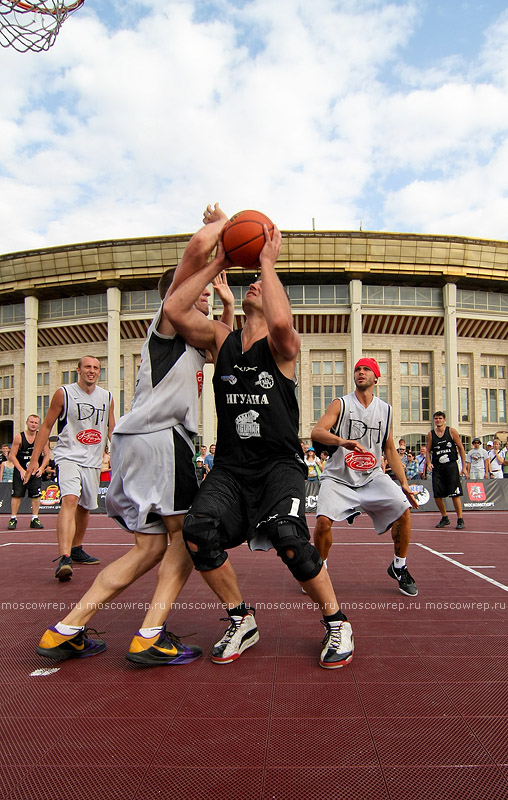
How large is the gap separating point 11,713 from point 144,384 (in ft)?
6.01

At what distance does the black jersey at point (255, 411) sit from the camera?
354 centimetres

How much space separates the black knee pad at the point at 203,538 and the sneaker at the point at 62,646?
83 cm

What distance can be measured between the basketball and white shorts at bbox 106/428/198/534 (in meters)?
1.13

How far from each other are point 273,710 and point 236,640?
0.84 m

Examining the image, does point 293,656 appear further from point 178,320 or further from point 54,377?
point 54,377

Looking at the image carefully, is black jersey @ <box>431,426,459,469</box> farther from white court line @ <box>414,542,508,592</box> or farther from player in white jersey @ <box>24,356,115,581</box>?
player in white jersey @ <box>24,356,115,581</box>

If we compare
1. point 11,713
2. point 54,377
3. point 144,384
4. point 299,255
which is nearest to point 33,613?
point 11,713

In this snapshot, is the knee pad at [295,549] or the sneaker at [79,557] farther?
A: the sneaker at [79,557]

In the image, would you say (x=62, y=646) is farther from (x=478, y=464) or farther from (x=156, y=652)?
(x=478, y=464)

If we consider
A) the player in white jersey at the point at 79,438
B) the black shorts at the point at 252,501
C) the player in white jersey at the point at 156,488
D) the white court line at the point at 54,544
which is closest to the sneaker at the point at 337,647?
the black shorts at the point at 252,501

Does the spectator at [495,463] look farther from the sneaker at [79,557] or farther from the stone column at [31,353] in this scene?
the stone column at [31,353]

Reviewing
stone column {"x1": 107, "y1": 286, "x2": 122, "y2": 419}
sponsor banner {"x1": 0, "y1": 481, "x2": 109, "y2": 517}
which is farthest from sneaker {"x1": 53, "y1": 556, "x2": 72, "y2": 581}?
stone column {"x1": 107, "y1": 286, "x2": 122, "y2": 419}

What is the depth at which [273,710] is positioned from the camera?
2623 mm

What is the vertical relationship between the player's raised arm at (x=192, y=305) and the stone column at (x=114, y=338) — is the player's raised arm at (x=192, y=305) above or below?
below
